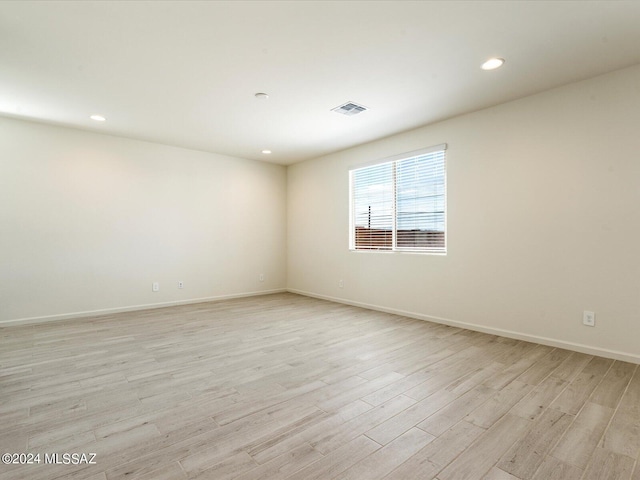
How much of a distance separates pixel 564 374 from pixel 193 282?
5313 mm

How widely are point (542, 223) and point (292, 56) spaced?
306 centimetres

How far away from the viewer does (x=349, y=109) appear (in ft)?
12.8

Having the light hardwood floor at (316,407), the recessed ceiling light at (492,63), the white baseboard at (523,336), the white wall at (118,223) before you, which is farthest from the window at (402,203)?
the white wall at (118,223)

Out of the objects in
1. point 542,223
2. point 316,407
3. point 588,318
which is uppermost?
point 542,223

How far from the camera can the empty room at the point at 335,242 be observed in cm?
186

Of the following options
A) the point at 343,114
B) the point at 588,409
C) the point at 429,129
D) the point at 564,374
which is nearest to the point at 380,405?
the point at 588,409

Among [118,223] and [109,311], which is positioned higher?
[118,223]

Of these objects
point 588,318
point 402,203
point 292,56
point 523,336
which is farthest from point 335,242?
point 588,318

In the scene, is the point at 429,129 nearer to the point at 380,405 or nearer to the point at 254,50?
the point at 254,50

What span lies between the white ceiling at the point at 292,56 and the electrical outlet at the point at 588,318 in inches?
91.3

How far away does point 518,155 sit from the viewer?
11.8ft

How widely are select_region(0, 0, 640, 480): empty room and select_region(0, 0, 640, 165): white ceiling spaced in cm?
2

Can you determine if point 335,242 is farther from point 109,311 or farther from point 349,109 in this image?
point 109,311

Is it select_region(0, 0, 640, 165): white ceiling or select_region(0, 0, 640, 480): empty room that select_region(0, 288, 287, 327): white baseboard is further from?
select_region(0, 0, 640, 165): white ceiling
